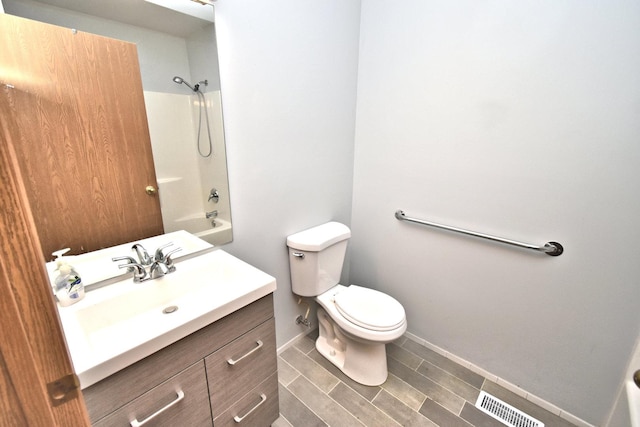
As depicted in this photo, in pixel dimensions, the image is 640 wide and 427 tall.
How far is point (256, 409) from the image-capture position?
1178 millimetres

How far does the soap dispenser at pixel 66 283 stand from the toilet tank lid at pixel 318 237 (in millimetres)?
947

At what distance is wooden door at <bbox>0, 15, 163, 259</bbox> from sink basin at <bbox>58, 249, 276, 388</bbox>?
223mm

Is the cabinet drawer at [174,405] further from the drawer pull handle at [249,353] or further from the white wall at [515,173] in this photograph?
the white wall at [515,173]

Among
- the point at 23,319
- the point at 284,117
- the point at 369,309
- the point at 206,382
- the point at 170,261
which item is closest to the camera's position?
the point at 23,319

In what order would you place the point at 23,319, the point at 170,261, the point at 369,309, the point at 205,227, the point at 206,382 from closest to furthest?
1. the point at 23,319
2. the point at 206,382
3. the point at 170,261
4. the point at 205,227
5. the point at 369,309

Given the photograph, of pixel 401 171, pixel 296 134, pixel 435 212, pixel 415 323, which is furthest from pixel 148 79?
pixel 415 323

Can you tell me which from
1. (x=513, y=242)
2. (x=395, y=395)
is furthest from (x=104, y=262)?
(x=513, y=242)

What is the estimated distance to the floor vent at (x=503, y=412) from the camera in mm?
1388

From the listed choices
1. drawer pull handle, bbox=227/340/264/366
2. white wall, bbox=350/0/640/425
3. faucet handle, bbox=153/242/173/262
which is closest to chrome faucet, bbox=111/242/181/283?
faucet handle, bbox=153/242/173/262

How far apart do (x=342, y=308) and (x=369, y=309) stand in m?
0.16

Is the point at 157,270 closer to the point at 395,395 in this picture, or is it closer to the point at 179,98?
the point at 179,98

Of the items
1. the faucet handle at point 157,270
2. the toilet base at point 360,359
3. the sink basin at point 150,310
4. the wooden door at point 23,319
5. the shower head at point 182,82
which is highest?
the shower head at point 182,82

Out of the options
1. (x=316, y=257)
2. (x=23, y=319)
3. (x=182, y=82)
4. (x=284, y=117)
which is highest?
(x=182, y=82)

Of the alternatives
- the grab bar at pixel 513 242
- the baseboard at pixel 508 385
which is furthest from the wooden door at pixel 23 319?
the baseboard at pixel 508 385
